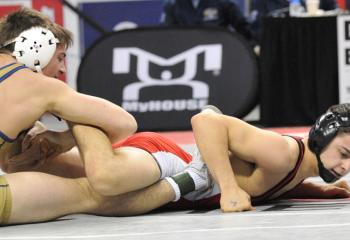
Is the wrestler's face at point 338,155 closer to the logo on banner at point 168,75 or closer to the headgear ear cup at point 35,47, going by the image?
the headgear ear cup at point 35,47

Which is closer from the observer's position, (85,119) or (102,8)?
(85,119)

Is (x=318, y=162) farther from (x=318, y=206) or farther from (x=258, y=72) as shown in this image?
(x=258, y=72)

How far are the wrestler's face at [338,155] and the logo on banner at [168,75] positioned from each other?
4.36 metres

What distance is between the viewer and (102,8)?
10695 millimetres

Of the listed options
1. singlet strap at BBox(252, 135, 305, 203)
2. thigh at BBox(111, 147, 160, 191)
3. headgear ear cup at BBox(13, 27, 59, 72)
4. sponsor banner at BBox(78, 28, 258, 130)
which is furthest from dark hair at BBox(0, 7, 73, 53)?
sponsor banner at BBox(78, 28, 258, 130)

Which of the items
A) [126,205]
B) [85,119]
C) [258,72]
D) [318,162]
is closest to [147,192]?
[126,205]

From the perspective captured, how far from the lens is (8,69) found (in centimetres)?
345

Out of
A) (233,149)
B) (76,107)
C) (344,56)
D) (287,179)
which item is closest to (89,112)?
(76,107)

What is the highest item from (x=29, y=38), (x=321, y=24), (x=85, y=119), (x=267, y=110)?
(x=29, y=38)

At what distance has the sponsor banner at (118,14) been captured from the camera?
34.6 feet

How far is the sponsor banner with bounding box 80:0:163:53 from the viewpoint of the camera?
1053 centimetres

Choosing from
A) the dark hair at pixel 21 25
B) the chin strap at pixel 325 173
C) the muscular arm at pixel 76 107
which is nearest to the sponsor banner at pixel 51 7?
the dark hair at pixel 21 25

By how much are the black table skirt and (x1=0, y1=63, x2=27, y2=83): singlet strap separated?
4697 mm

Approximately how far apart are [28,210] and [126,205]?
1.29ft
